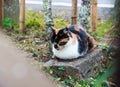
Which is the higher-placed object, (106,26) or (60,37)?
(106,26)

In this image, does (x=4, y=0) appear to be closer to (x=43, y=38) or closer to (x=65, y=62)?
(x=43, y=38)

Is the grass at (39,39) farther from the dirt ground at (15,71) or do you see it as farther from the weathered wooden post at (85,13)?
the dirt ground at (15,71)

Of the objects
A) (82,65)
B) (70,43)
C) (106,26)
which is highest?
(106,26)

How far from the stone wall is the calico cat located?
2.21 m

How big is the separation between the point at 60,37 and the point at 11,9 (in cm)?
264

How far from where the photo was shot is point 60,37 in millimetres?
5355

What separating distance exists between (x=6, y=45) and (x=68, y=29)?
16.2 feet

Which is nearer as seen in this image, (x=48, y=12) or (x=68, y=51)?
(x=68, y=51)

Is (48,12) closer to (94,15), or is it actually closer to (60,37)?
(94,15)

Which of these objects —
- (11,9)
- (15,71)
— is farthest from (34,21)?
(15,71)

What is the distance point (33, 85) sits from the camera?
0.67 m

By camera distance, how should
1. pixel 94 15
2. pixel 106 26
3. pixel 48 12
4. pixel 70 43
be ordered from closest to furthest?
pixel 106 26, pixel 70 43, pixel 48 12, pixel 94 15

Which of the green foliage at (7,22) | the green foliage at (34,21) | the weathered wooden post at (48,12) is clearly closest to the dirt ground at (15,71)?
the weathered wooden post at (48,12)

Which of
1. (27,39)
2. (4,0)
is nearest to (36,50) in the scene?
(27,39)
